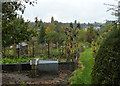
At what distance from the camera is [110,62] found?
2.90 meters

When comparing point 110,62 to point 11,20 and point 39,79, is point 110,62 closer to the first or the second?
point 11,20

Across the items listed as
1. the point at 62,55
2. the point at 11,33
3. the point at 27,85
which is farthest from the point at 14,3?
the point at 62,55

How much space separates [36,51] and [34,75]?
863cm

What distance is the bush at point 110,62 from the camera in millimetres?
2822

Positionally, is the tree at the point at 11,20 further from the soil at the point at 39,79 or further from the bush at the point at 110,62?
the bush at the point at 110,62

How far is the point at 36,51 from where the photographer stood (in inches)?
616

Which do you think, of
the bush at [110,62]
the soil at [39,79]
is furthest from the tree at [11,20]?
the bush at [110,62]

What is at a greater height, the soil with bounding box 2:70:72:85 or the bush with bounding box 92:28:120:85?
the bush with bounding box 92:28:120:85

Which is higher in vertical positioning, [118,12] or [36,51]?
[118,12]

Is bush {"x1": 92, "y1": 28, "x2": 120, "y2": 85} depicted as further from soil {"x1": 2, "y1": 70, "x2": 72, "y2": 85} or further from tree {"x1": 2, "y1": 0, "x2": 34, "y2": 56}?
soil {"x1": 2, "y1": 70, "x2": 72, "y2": 85}

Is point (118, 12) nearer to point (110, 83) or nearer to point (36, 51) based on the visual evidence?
point (110, 83)

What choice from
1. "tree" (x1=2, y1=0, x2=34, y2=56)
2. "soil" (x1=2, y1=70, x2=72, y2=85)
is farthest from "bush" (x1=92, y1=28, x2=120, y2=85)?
"soil" (x1=2, y1=70, x2=72, y2=85)

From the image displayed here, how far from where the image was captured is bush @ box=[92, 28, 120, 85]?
2822 millimetres

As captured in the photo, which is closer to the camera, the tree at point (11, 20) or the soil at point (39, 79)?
the tree at point (11, 20)
